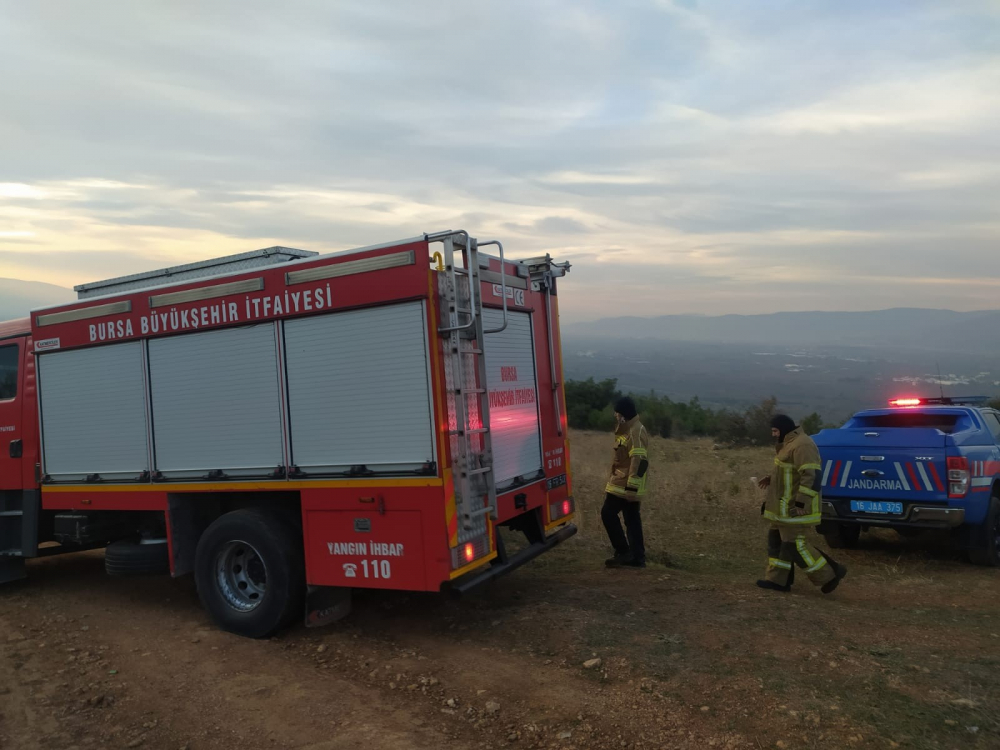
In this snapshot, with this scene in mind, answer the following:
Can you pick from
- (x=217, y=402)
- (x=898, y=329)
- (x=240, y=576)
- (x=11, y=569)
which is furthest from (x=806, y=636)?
(x=898, y=329)

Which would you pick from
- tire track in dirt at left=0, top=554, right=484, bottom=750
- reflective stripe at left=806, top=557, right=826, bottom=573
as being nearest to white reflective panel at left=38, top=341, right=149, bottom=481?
tire track in dirt at left=0, top=554, right=484, bottom=750

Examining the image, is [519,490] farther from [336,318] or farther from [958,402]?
[958,402]

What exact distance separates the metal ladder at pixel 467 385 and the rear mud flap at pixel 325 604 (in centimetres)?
134

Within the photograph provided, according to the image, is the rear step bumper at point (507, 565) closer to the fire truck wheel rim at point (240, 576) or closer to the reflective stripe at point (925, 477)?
the fire truck wheel rim at point (240, 576)

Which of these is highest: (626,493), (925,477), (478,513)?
(478,513)

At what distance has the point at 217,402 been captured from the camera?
619 centimetres

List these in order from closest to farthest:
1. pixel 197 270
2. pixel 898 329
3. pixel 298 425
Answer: pixel 298 425, pixel 197 270, pixel 898 329

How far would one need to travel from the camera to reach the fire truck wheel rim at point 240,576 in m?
6.12

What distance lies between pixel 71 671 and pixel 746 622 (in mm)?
4971

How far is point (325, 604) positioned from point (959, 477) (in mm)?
6292

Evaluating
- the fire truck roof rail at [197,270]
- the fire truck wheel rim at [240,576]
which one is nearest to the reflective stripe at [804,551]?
the fire truck wheel rim at [240,576]

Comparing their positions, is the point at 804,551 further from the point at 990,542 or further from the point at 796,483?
the point at 990,542

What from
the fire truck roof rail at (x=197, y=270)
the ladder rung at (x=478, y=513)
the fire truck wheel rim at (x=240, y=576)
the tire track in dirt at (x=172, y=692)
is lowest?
the tire track in dirt at (x=172, y=692)

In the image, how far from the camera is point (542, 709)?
441 centimetres
